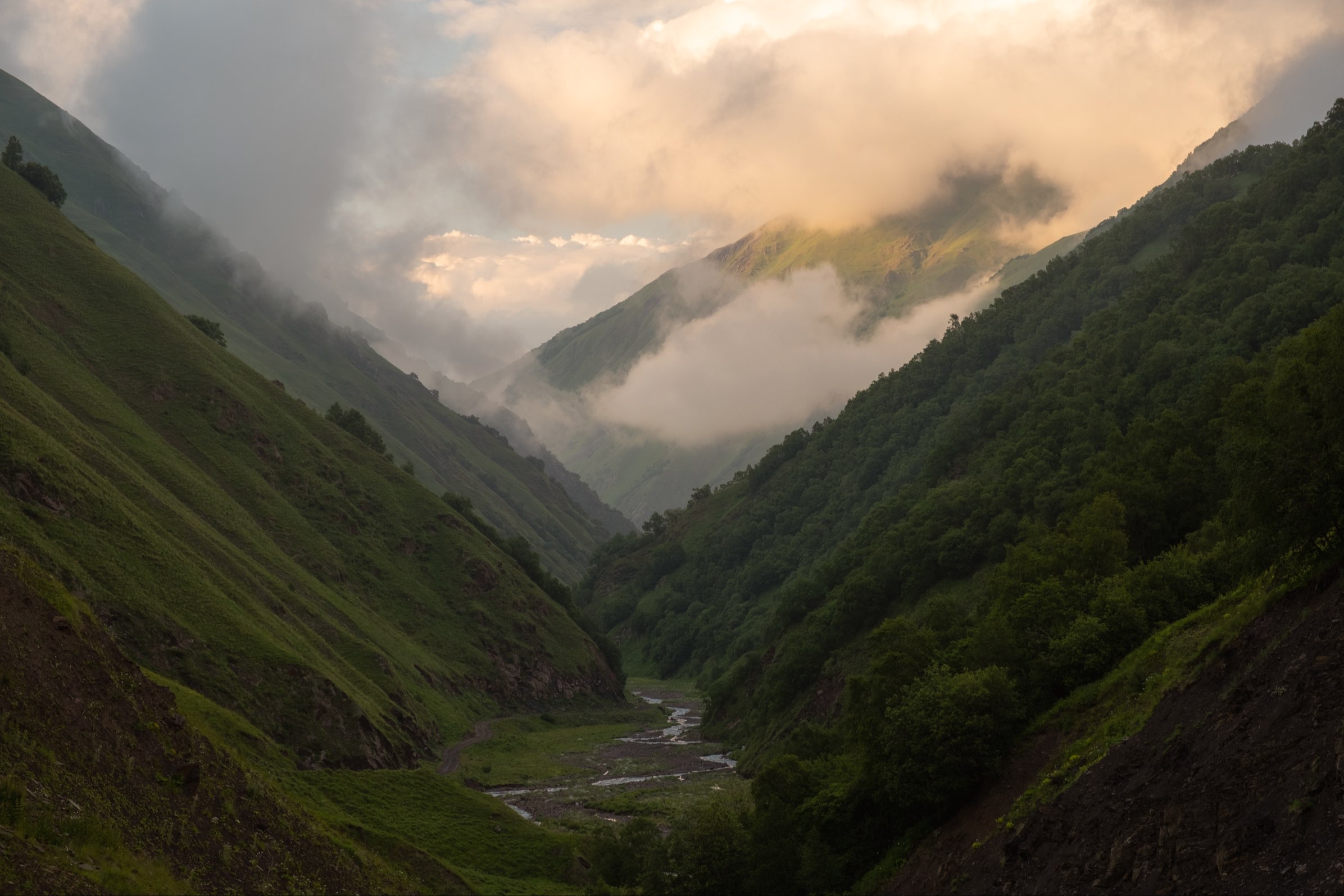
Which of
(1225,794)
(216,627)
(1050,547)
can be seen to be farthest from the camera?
(216,627)

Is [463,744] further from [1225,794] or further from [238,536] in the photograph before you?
[1225,794]

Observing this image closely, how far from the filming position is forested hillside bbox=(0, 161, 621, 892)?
44.6m

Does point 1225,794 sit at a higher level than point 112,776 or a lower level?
lower

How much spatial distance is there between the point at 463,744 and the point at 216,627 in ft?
153

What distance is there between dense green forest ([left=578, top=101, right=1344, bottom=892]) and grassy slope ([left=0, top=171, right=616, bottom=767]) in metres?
40.8

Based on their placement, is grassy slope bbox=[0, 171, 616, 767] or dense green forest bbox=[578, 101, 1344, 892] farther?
grassy slope bbox=[0, 171, 616, 767]

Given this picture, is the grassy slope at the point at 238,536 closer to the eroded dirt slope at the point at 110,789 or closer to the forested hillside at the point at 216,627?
the forested hillside at the point at 216,627

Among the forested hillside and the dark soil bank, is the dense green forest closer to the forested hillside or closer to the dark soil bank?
the dark soil bank

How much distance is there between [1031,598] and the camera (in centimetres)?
6900

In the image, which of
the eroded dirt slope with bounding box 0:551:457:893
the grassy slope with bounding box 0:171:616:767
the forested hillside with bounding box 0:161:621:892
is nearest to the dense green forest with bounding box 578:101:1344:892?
the eroded dirt slope with bounding box 0:551:457:893

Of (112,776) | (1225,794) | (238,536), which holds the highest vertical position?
(238,536)

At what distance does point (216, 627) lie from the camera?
94.8 m

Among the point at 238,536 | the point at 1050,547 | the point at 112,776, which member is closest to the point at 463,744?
the point at 238,536

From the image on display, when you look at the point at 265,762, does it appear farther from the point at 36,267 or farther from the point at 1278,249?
the point at 1278,249
